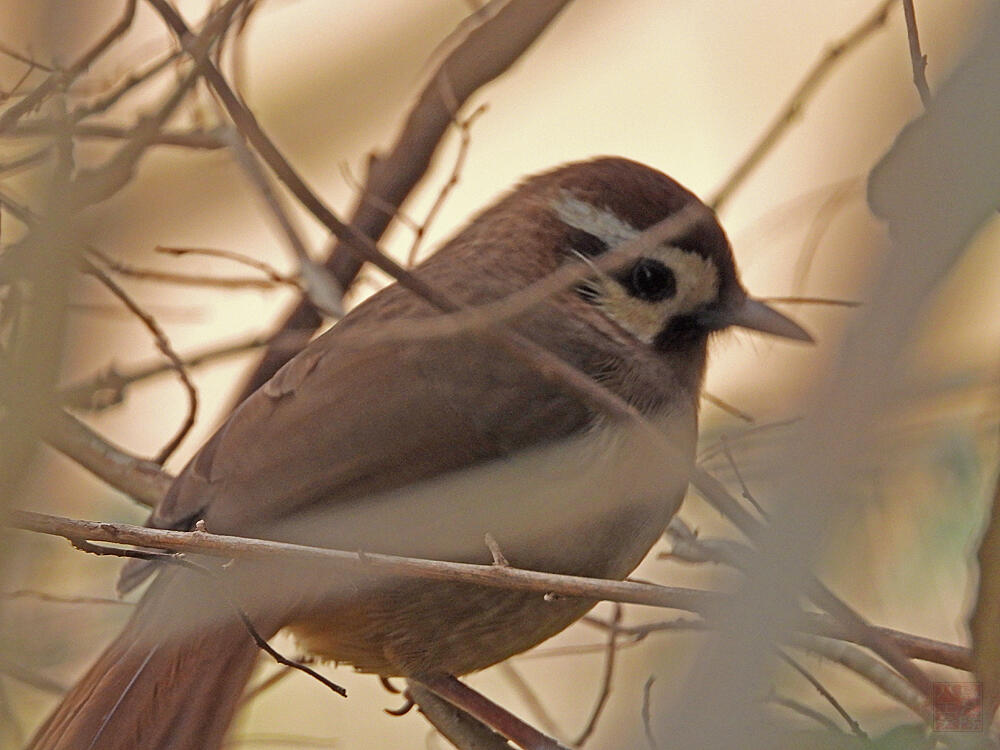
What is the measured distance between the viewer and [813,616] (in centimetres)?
149

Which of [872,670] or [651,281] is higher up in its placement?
[651,281]

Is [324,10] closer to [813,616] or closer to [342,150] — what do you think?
[342,150]

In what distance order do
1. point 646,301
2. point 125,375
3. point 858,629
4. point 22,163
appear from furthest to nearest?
point 125,375 → point 646,301 → point 22,163 → point 858,629

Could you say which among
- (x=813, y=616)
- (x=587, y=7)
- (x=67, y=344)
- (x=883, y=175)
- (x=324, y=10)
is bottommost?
(x=813, y=616)

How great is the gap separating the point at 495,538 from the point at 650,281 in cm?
79

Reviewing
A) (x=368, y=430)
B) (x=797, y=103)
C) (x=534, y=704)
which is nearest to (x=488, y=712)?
(x=534, y=704)

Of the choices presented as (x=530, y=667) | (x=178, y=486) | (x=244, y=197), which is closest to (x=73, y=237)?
(x=244, y=197)

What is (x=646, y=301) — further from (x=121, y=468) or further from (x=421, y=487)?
(x=121, y=468)

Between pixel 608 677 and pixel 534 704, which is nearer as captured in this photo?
pixel 608 677

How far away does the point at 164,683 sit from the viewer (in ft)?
7.89

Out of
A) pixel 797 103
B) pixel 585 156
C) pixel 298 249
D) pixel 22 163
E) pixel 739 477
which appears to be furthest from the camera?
pixel 585 156

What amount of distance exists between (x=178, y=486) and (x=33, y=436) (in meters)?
1.42

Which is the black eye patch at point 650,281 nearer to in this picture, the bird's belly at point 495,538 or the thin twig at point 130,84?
the bird's belly at point 495,538

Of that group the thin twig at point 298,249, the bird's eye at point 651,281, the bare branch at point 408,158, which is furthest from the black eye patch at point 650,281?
the thin twig at point 298,249
